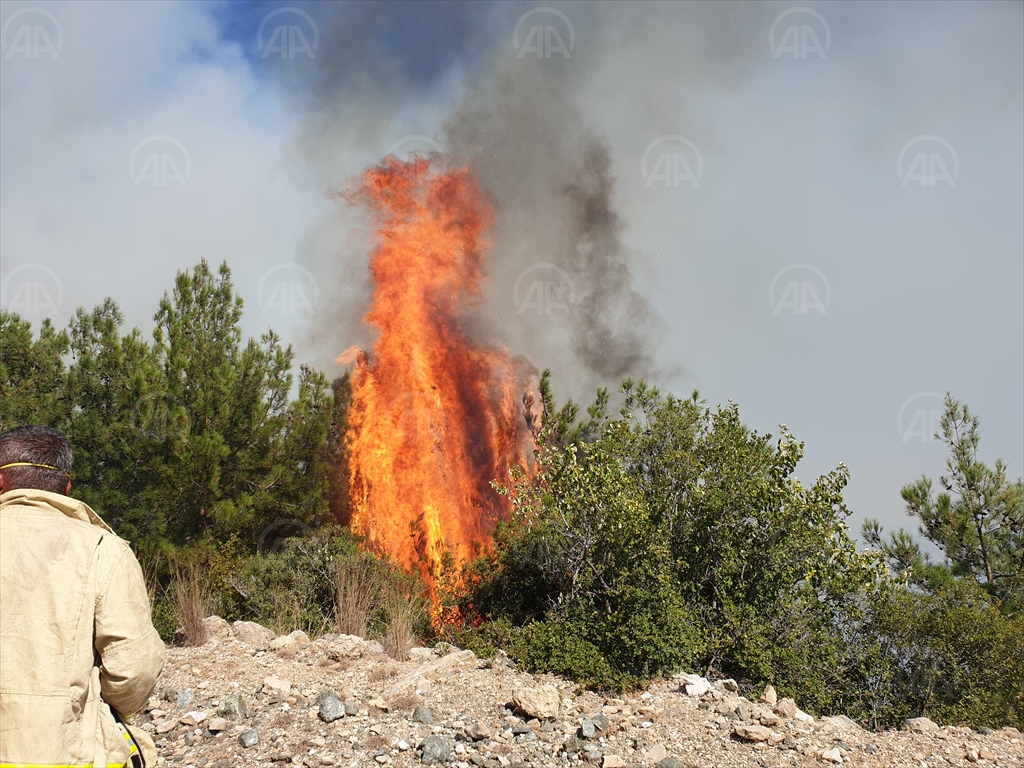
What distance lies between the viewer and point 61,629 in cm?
269

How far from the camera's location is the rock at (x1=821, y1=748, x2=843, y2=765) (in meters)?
7.47

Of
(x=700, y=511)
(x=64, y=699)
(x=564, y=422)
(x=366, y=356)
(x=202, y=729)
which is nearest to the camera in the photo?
(x=64, y=699)

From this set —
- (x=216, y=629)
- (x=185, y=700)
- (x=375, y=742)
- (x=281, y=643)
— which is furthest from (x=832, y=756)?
(x=216, y=629)

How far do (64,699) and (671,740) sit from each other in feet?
21.3

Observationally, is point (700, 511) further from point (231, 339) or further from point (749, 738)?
point (231, 339)

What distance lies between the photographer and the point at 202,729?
24.7 ft

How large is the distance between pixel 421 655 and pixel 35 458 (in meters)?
8.37

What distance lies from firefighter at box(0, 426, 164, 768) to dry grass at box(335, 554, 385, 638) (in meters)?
9.04

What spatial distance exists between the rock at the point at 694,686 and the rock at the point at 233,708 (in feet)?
16.5

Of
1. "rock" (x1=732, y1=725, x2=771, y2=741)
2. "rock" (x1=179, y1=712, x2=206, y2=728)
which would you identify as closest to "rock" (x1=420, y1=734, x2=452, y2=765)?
"rock" (x1=179, y1=712, x2=206, y2=728)

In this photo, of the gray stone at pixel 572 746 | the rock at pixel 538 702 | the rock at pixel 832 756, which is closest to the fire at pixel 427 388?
the rock at pixel 538 702

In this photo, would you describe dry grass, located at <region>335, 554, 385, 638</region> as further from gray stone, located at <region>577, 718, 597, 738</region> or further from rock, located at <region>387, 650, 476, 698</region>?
gray stone, located at <region>577, 718, 597, 738</region>

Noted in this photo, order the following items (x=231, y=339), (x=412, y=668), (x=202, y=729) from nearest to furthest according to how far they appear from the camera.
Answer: (x=202, y=729)
(x=412, y=668)
(x=231, y=339)

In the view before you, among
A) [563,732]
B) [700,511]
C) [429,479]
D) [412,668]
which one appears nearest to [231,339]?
[429,479]
